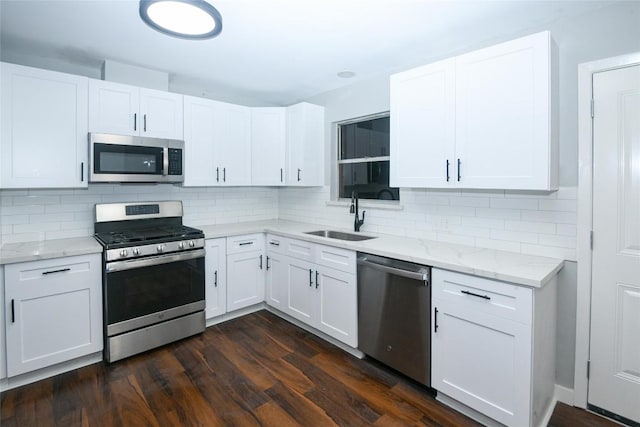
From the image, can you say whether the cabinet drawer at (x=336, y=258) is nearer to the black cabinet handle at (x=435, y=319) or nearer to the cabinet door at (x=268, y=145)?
the black cabinet handle at (x=435, y=319)

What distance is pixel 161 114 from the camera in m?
3.11

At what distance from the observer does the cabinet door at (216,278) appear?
3.22 metres

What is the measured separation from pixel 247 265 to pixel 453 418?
7.40 feet

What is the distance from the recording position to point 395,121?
2.65m

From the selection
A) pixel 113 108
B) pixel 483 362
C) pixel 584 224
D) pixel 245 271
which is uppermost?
pixel 113 108

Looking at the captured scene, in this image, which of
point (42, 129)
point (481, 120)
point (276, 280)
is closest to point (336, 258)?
point (276, 280)

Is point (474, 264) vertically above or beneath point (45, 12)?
beneath

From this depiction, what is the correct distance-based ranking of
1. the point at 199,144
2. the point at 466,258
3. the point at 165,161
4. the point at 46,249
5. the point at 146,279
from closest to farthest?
the point at 466,258 → the point at 46,249 → the point at 146,279 → the point at 165,161 → the point at 199,144

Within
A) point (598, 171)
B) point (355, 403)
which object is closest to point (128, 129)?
point (355, 403)

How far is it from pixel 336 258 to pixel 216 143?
1.82m

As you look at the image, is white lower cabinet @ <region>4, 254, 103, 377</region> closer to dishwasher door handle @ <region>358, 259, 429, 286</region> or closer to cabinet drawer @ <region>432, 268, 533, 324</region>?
dishwasher door handle @ <region>358, 259, 429, 286</region>

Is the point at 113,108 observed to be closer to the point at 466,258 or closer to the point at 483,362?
the point at 466,258

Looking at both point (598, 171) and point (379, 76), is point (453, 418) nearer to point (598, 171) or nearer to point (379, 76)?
point (598, 171)

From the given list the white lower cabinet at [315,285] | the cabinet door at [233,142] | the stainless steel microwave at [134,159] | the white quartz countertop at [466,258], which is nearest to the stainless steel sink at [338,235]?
the white quartz countertop at [466,258]
